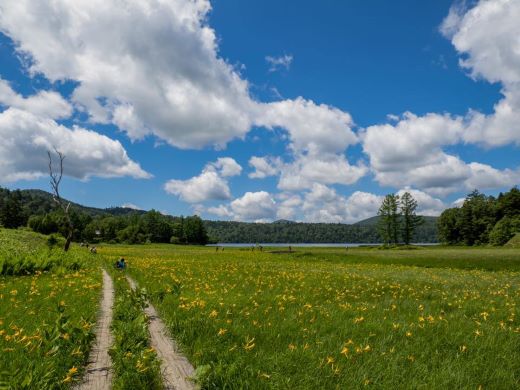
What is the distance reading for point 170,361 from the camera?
596cm

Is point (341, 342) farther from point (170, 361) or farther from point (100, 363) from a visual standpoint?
point (100, 363)

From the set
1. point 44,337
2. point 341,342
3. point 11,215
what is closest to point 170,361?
point 44,337

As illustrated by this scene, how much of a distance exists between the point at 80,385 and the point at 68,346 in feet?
3.71

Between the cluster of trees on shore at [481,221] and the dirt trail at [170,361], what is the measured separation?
117m

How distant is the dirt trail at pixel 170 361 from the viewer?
5077 millimetres

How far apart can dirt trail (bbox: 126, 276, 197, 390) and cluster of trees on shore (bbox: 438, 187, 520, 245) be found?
11670 cm

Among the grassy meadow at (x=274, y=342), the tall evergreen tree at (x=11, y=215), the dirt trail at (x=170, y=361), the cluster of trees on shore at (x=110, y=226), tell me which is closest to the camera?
the grassy meadow at (x=274, y=342)

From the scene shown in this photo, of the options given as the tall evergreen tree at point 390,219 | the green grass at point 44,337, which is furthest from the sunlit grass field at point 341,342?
the tall evergreen tree at point 390,219

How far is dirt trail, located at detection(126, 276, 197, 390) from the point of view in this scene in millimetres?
5077

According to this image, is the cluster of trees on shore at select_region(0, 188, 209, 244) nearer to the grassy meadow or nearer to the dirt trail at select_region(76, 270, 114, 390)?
the grassy meadow

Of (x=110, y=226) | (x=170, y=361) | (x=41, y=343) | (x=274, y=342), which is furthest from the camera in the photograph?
(x=110, y=226)

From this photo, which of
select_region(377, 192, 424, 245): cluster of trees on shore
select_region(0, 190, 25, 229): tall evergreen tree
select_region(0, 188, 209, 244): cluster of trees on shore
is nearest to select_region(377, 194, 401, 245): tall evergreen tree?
select_region(377, 192, 424, 245): cluster of trees on shore

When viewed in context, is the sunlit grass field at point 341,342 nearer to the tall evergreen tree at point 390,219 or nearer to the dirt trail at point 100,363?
the dirt trail at point 100,363

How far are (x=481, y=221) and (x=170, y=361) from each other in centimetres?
13992
